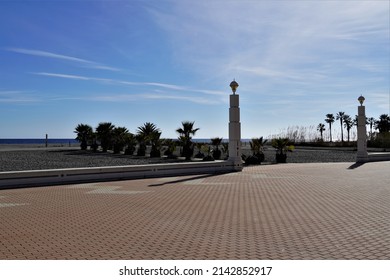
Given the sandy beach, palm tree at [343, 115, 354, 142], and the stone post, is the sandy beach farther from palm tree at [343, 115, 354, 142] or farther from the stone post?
palm tree at [343, 115, 354, 142]

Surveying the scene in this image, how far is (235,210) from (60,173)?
8.13m

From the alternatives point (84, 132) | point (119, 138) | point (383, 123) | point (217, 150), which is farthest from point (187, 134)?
point (383, 123)

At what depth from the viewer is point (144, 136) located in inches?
1513

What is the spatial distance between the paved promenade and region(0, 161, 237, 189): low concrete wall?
0.81m

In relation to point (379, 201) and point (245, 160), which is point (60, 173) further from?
point (245, 160)

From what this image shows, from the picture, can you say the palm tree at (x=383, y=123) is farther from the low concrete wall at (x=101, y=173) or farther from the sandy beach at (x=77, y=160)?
the low concrete wall at (x=101, y=173)

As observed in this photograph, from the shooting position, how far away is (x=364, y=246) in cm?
606

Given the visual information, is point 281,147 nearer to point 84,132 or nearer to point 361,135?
point 361,135

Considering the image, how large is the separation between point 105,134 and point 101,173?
99.7 ft

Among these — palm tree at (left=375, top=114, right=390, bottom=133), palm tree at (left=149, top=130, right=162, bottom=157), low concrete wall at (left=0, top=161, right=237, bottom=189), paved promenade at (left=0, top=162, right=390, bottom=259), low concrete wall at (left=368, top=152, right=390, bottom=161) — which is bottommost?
paved promenade at (left=0, top=162, right=390, bottom=259)

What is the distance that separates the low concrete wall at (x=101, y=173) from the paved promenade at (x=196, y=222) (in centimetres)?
81

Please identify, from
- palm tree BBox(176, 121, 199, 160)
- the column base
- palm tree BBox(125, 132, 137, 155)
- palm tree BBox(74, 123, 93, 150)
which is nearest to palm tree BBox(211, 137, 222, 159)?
palm tree BBox(176, 121, 199, 160)

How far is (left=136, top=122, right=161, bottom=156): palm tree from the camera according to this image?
37.6 metres

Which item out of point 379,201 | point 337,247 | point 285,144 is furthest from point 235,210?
point 285,144
